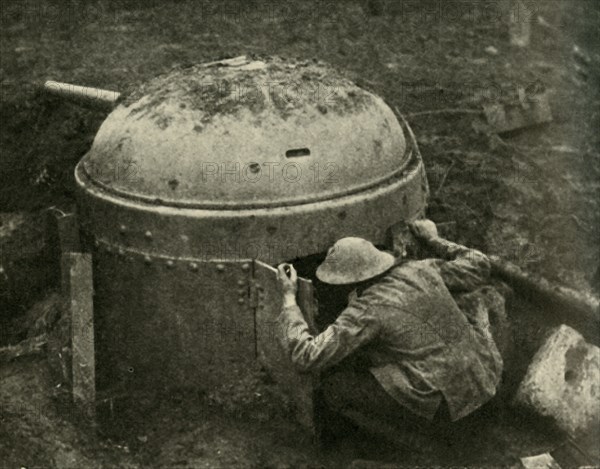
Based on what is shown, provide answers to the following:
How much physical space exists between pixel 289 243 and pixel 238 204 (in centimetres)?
43

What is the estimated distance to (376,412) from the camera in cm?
535

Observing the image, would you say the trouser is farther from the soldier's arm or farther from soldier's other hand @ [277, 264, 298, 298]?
the soldier's arm

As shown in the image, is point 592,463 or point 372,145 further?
point 372,145

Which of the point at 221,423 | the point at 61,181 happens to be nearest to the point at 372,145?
the point at 221,423

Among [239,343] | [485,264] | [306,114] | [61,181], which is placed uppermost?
[306,114]

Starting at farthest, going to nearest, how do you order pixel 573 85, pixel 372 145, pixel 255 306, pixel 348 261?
pixel 573 85 < pixel 372 145 < pixel 255 306 < pixel 348 261

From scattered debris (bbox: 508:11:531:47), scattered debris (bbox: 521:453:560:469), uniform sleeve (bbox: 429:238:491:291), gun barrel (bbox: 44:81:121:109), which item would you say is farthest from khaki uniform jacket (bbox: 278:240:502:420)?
scattered debris (bbox: 508:11:531:47)

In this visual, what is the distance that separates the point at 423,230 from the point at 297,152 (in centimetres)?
114

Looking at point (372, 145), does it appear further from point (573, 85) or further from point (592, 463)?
point (573, 85)

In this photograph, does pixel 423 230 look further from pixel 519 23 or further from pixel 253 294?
pixel 519 23

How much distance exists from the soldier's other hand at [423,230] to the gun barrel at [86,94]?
2.60 metres

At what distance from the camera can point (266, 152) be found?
18.2ft

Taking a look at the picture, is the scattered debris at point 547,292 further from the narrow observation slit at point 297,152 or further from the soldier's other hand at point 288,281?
the soldier's other hand at point 288,281

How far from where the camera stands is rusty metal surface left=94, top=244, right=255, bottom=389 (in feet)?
18.2
